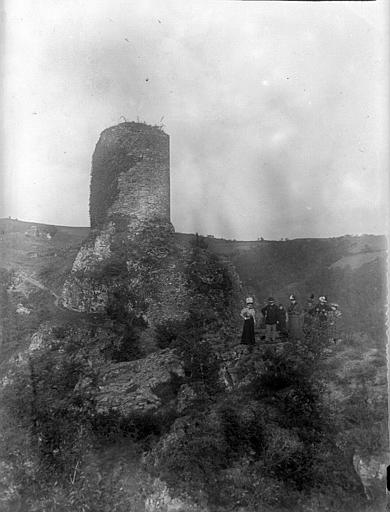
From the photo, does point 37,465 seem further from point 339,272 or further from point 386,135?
point 386,135

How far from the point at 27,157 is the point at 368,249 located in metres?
8.05

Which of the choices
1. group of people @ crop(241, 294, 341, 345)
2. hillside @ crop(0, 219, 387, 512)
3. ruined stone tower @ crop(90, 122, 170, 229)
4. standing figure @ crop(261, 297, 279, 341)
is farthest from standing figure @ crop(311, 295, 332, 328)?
ruined stone tower @ crop(90, 122, 170, 229)

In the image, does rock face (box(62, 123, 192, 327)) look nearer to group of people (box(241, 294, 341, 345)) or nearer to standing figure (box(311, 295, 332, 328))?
group of people (box(241, 294, 341, 345))

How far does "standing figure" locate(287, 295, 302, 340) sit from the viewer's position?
9.73m

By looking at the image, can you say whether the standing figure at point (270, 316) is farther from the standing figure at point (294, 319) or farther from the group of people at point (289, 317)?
the standing figure at point (294, 319)

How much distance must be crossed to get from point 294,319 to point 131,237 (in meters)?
5.00

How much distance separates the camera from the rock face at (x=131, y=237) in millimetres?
10578

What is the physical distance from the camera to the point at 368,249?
973cm

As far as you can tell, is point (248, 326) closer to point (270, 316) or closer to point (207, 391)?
point (270, 316)

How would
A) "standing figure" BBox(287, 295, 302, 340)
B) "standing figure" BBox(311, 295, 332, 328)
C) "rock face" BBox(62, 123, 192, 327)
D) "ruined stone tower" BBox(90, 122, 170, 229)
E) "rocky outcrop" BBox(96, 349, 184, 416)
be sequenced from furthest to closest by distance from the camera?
"ruined stone tower" BBox(90, 122, 170, 229)
"rock face" BBox(62, 123, 192, 327)
"standing figure" BBox(287, 295, 302, 340)
"standing figure" BBox(311, 295, 332, 328)
"rocky outcrop" BBox(96, 349, 184, 416)

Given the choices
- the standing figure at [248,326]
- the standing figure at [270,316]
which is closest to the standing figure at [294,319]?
the standing figure at [270,316]

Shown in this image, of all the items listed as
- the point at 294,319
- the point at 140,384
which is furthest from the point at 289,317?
the point at 140,384

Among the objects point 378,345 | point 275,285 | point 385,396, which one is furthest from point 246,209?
point 385,396

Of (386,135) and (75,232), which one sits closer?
(386,135)
